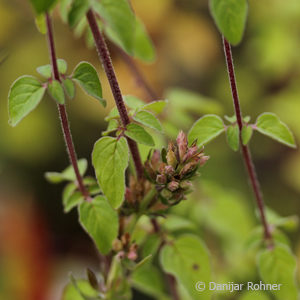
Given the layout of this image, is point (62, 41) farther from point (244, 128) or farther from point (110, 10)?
point (110, 10)

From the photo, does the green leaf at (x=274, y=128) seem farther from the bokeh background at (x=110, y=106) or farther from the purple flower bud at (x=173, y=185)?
the bokeh background at (x=110, y=106)

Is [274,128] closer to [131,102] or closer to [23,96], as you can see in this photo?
[131,102]

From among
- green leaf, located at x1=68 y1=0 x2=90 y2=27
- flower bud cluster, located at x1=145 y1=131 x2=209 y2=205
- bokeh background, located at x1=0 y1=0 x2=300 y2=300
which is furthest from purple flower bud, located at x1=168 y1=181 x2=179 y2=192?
bokeh background, located at x1=0 y1=0 x2=300 y2=300

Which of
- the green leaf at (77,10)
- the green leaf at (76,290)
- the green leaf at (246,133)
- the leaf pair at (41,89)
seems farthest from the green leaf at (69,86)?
the green leaf at (76,290)

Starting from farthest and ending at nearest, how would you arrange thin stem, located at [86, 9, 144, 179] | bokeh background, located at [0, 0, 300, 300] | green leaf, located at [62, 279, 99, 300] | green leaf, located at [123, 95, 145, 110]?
bokeh background, located at [0, 0, 300, 300], green leaf, located at [62, 279, 99, 300], green leaf, located at [123, 95, 145, 110], thin stem, located at [86, 9, 144, 179]

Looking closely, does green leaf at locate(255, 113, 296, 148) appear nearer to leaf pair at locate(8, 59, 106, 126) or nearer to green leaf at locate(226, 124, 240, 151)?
green leaf at locate(226, 124, 240, 151)

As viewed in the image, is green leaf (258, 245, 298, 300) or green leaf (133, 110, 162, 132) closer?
green leaf (133, 110, 162, 132)

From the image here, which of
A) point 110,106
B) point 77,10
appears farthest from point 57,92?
point 110,106
